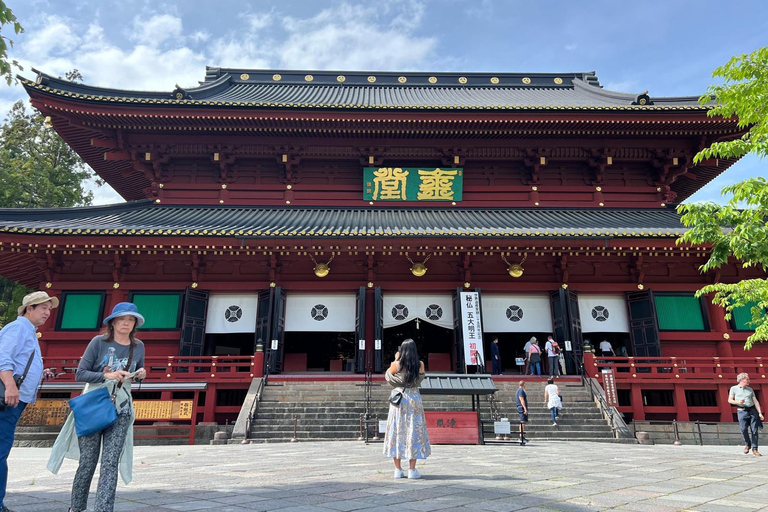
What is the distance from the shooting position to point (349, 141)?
17500 mm

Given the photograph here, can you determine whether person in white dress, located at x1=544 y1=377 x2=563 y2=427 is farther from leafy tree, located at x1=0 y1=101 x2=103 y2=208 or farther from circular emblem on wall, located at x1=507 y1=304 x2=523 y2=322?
leafy tree, located at x1=0 y1=101 x2=103 y2=208

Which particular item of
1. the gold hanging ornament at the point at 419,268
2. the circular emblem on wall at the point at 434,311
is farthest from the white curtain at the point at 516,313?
the gold hanging ornament at the point at 419,268

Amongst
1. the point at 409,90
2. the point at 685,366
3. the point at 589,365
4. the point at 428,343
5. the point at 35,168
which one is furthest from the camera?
the point at 35,168

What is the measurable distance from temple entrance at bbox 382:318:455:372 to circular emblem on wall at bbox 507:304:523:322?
4.36 m

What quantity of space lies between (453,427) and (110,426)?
7.19m

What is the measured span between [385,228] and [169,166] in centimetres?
897

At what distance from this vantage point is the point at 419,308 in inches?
614

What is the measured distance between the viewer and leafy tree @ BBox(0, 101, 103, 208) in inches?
1124

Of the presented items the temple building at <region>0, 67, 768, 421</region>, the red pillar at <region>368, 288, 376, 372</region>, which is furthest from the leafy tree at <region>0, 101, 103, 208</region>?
the red pillar at <region>368, 288, 376, 372</region>

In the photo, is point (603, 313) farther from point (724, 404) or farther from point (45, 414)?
point (45, 414)

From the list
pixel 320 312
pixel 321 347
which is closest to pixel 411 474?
pixel 320 312

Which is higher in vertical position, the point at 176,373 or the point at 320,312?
the point at 320,312

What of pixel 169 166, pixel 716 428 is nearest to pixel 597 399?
pixel 716 428

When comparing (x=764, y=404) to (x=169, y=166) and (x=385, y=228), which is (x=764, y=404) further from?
(x=169, y=166)
